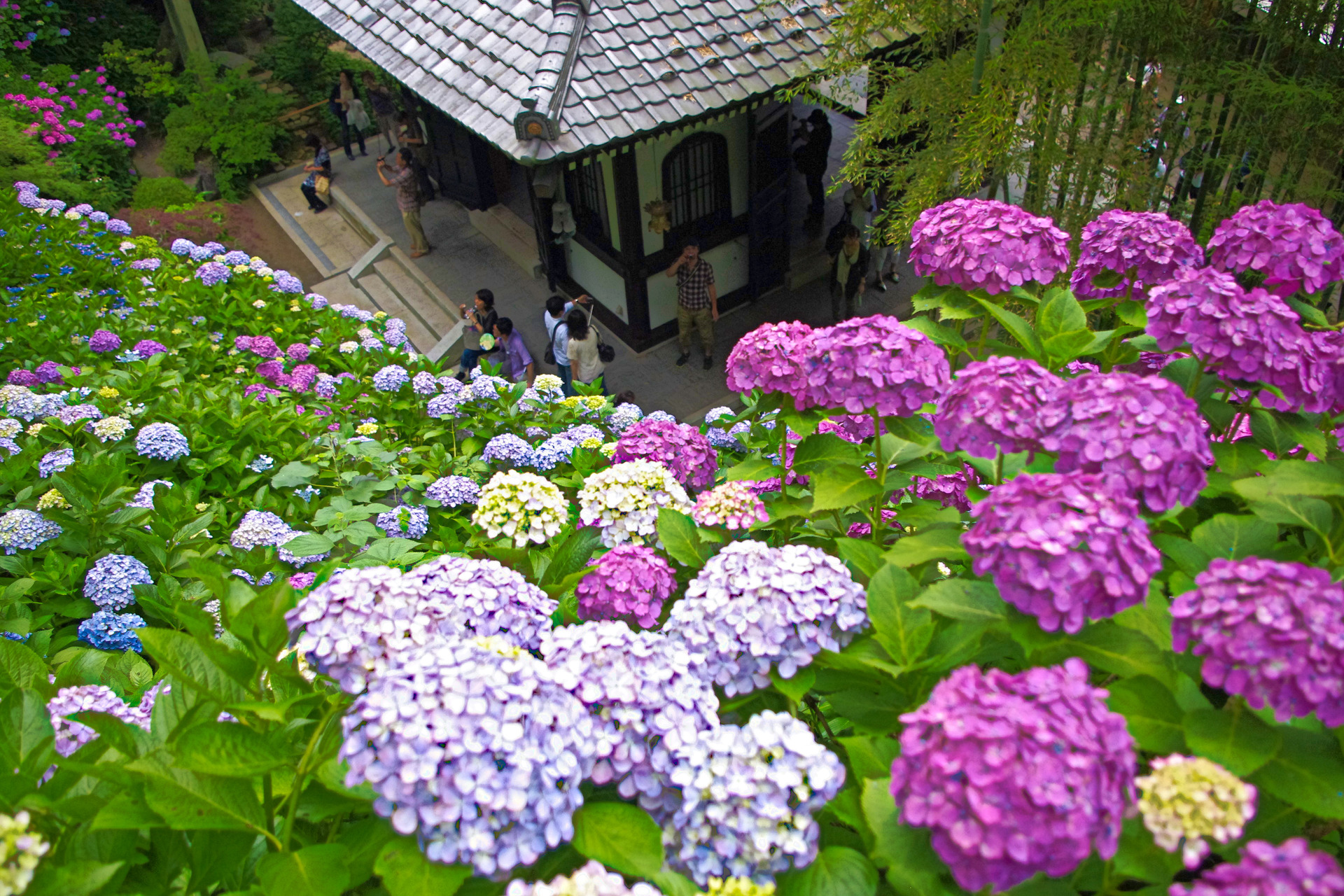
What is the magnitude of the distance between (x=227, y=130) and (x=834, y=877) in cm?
1306

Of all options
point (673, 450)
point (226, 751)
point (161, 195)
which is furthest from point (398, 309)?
point (226, 751)

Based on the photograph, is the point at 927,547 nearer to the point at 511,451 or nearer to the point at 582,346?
the point at 511,451

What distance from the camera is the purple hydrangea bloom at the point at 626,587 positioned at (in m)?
1.78

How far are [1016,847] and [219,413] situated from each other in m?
3.82

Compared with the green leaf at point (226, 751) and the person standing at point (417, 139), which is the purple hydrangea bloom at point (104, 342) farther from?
the person standing at point (417, 139)

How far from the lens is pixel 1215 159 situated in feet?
15.1

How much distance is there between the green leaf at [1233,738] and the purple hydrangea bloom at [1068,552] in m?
0.18

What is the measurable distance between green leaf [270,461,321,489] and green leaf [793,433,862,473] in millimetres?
1965

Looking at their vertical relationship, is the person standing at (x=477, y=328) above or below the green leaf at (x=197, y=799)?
below

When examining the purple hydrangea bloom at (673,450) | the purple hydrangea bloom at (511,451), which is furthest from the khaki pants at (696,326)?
the purple hydrangea bloom at (673,450)

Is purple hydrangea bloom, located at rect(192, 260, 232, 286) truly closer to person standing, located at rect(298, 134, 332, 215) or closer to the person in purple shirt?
the person in purple shirt

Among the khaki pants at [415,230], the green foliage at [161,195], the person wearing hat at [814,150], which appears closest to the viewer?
the person wearing hat at [814,150]

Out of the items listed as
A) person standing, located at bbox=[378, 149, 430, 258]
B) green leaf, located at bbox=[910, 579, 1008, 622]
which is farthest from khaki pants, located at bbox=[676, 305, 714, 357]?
green leaf, located at bbox=[910, 579, 1008, 622]

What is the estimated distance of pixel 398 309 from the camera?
31.3ft
